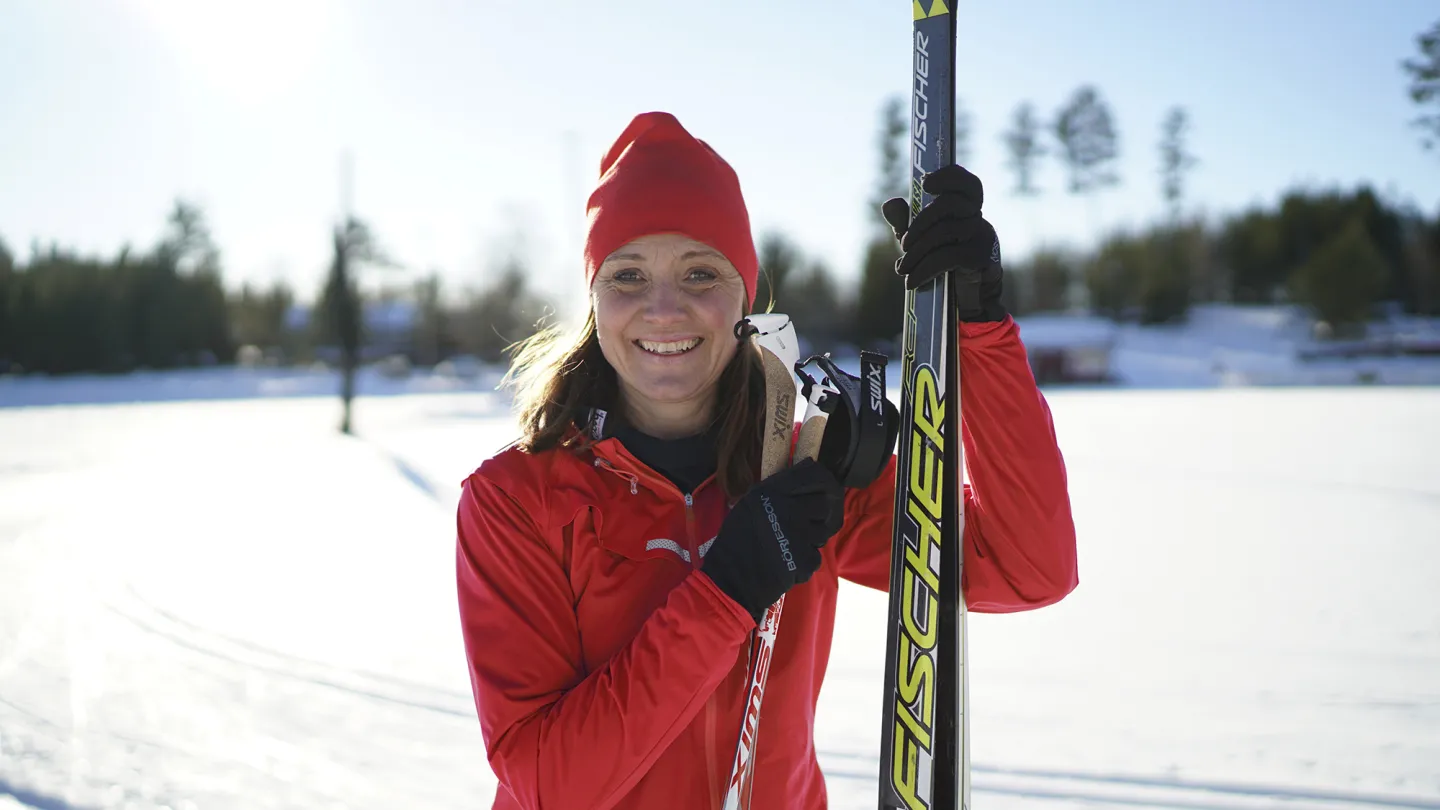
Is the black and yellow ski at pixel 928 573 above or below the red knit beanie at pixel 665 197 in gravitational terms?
below

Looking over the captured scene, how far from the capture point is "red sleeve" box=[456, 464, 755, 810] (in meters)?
1.38

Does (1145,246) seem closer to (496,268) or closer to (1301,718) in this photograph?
(496,268)

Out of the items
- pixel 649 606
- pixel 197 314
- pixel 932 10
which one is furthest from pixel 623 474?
pixel 197 314

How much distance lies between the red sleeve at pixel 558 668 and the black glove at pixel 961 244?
0.63 metres

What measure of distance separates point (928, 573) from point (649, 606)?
19.6 inches

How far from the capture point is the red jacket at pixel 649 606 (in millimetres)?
1392

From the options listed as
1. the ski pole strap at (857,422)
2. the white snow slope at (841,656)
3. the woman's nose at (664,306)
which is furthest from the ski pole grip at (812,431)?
the white snow slope at (841,656)

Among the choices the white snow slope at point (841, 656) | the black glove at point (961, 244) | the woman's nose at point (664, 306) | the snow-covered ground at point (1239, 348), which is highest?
the black glove at point (961, 244)

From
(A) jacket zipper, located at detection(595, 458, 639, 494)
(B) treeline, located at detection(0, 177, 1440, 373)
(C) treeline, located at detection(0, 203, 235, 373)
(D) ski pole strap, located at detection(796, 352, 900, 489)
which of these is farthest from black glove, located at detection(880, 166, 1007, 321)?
(C) treeline, located at detection(0, 203, 235, 373)

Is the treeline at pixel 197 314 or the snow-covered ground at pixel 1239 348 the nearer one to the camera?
the snow-covered ground at pixel 1239 348

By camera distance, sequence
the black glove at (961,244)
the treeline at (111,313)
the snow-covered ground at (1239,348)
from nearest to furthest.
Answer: the black glove at (961,244)
the snow-covered ground at (1239,348)
the treeline at (111,313)

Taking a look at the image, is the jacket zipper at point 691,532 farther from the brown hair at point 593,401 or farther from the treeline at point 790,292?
the treeline at point 790,292

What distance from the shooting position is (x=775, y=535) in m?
1.46

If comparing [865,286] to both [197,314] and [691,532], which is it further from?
[691,532]
